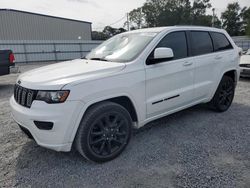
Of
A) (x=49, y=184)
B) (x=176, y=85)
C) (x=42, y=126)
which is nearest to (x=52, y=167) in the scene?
(x=49, y=184)

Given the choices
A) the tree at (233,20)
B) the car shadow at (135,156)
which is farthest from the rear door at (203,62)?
the tree at (233,20)

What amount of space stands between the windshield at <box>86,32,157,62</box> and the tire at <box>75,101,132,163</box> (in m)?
0.81

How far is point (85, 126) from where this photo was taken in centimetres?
243

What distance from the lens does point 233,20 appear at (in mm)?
62594

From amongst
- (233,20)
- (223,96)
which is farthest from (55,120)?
(233,20)

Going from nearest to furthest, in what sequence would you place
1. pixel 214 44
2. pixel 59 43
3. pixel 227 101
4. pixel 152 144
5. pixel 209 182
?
1. pixel 209 182
2. pixel 152 144
3. pixel 214 44
4. pixel 227 101
5. pixel 59 43

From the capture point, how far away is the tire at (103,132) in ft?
8.07

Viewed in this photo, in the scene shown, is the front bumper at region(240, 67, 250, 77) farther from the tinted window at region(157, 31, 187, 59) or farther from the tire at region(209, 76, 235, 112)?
the tinted window at region(157, 31, 187, 59)

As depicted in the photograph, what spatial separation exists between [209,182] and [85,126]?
5.15 feet

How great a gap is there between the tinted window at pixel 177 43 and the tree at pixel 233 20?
67.8m

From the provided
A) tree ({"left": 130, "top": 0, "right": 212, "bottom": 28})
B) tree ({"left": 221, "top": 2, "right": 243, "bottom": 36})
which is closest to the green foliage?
tree ({"left": 130, "top": 0, "right": 212, "bottom": 28})

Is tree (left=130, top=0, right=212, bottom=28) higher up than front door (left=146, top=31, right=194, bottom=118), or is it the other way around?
tree (left=130, top=0, right=212, bottom=28)

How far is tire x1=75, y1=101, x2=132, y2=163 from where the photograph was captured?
2.46 m

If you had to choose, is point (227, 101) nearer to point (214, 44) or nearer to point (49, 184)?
point (214, 44)
